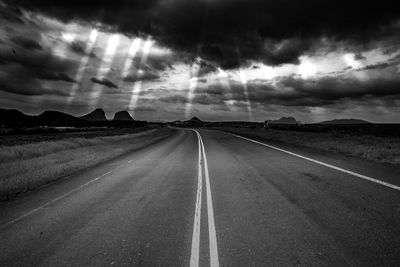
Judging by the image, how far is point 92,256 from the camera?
2.92 meters

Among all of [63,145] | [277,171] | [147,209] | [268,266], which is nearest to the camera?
[268,266]

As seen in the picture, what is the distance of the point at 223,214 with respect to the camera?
4062 millimetres

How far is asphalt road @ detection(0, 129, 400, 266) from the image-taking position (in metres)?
2.79

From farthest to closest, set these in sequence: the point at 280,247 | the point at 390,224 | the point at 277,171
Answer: the point at 277,171
the point at 390,224
the point at 280,247

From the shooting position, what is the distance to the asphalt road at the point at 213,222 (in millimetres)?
2787

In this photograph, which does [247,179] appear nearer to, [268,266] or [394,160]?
[268,266]

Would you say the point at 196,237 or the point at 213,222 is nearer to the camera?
the point at 196,237

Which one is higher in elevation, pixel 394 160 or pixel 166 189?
pixel 394 160

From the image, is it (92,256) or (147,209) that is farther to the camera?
(147,209)

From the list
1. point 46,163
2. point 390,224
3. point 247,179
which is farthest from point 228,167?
point 46,163

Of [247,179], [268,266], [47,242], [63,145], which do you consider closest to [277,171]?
[247,179]

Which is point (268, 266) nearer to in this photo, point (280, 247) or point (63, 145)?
point (280, 247)

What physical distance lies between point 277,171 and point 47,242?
664 cm

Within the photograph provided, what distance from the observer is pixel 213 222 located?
373 cm
